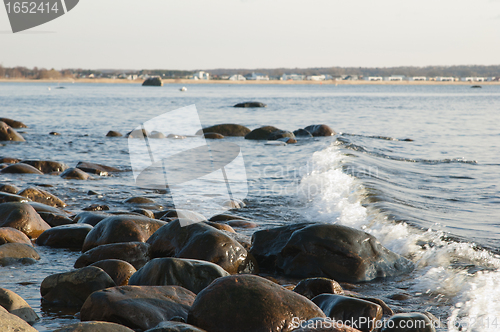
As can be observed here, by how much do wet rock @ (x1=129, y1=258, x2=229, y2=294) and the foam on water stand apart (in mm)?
2087

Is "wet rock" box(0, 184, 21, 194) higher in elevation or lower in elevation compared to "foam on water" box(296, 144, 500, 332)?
higher

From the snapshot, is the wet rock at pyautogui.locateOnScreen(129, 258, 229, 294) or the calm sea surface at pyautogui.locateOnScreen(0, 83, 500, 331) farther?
the calm sea surface at pyautogui.locateOnScreen(0, 83, 500, 331)

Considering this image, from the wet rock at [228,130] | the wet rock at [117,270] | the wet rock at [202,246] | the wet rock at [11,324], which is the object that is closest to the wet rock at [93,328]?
the wet rock at [11,324]

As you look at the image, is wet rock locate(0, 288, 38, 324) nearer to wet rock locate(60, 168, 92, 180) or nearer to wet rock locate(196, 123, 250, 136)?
wet rock locate(60, 168, 92, 180)

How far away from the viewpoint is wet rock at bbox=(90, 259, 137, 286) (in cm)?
425

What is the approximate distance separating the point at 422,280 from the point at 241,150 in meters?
12.2

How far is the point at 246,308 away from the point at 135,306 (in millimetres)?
851

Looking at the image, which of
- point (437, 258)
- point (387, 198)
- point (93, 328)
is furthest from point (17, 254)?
point (387, 198)

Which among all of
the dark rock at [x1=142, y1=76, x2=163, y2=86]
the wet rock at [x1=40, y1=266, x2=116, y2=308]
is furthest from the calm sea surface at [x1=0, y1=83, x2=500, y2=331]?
the dark rock at [x1=142, y1=76, x2=163, y2=86]

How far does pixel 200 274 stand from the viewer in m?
4.07

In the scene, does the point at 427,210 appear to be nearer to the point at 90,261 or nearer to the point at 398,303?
the point at 398,303

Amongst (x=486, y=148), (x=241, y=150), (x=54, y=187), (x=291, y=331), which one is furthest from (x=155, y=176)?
(x=486, y=148)

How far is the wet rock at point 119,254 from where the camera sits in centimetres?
485

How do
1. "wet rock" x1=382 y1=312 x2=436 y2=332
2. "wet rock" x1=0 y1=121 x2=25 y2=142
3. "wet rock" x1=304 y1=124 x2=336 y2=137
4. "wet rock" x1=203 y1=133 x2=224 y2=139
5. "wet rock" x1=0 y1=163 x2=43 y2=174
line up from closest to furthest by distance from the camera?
"wet rock" x1=382 y1=312 x2=436 y2=332, "wet rock" x1=0 y1=163 x2=43 y2=174, "wet rock" x1=0 y1=121 x2=25 y2=142, "wet rock" x1=203 y1=133 x2=224 y2=139, "wet rock" x1=304 y1=124 x2=336 y2=137
